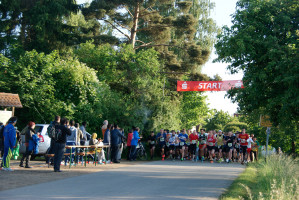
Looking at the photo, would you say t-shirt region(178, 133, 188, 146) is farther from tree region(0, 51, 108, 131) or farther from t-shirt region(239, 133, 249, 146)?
tree region(0, 51, 108, 131)

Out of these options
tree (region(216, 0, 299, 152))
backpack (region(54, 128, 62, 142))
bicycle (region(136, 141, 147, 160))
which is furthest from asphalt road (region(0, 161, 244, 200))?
bicycle (region(136, 141, 147, 160))

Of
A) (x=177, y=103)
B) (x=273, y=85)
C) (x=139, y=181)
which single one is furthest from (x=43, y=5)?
(x=139, y=181)

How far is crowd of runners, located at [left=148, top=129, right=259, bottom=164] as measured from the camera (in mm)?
24250

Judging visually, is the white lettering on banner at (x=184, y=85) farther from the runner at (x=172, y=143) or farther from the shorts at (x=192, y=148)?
Result: the shorts at (x=192, y=148)

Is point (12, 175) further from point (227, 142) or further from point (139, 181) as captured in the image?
point (227, 142)

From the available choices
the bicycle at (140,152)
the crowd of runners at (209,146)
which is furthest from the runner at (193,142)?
the bicycle at (140,152)

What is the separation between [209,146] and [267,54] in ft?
27.4

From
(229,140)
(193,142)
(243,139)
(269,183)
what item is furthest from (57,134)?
(243,139)

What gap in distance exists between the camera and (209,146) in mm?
24281

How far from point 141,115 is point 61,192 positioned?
1910 cm

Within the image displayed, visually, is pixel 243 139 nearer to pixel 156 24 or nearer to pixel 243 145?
pixel 243 145

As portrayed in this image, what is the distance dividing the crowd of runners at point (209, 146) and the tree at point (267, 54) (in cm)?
521

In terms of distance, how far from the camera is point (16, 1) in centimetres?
3231

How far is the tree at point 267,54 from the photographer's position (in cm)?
1706
